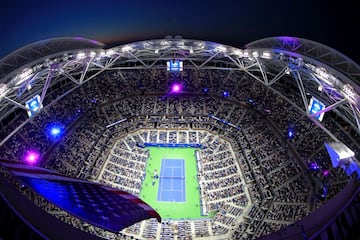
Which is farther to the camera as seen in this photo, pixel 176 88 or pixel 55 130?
pixel 176 88

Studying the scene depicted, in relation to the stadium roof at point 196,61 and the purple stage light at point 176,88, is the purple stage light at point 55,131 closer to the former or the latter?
the stadium roof at point 196,61

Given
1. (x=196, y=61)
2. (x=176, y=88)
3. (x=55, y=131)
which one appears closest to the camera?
(x=55, y=131)

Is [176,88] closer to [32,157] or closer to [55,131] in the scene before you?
[55,131]

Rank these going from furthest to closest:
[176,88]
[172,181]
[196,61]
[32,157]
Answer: [176,88] < [196,61] < [172,181] < [32,157]

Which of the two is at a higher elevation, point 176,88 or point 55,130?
point 176,88

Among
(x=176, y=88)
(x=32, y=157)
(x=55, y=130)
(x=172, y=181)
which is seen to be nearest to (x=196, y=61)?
(x=176, y=88)

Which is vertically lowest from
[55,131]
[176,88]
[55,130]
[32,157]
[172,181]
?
[32,157]

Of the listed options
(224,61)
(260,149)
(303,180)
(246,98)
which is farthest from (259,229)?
(224,61)

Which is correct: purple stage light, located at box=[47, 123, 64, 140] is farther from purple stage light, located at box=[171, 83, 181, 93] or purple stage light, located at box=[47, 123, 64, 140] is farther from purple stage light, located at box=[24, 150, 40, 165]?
purple stage light, located at box=[171, 83, 181, 93]
